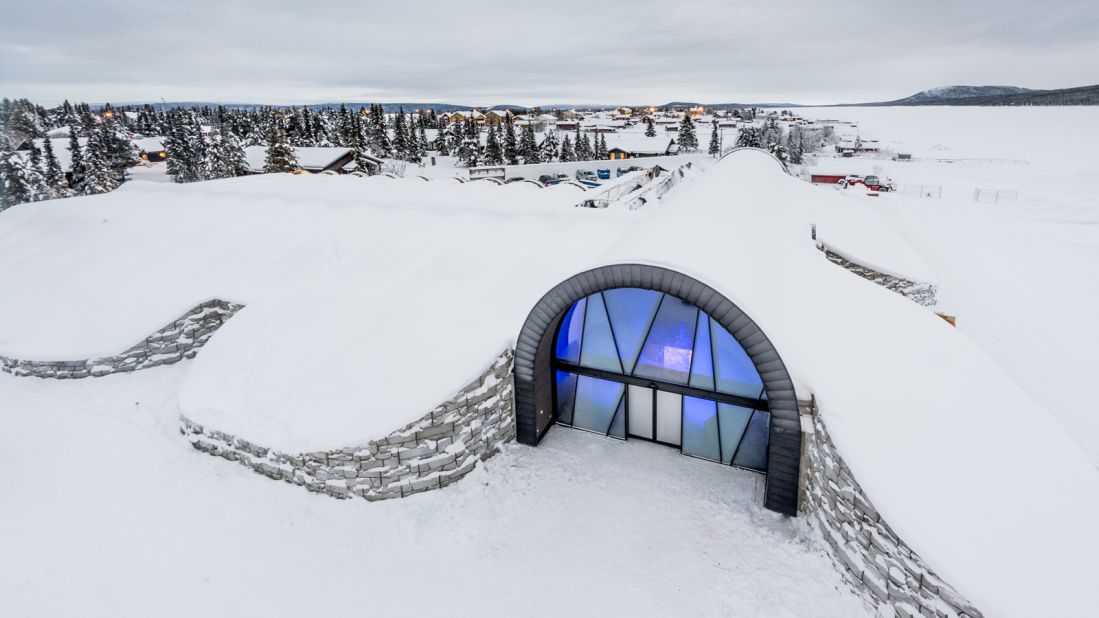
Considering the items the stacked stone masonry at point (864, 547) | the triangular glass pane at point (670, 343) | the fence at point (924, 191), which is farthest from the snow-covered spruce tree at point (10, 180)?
the fence at point (924, 191)

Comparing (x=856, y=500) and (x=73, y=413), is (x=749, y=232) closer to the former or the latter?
(x=856, y=500)

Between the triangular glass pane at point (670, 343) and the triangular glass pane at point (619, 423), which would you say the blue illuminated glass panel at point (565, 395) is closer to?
the triangular glass pane at point (619, 423)

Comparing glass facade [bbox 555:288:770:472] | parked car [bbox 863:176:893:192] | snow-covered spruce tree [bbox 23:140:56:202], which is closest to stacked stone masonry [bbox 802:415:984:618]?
glass facade [bbox 555:288:770:472]

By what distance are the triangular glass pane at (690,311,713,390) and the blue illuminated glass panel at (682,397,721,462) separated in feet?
1.14

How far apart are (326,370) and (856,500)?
8.90m

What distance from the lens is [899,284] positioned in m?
16.0

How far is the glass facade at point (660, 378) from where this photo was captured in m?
9.26

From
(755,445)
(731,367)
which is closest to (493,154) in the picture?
(731,367)

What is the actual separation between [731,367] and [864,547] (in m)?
3.41

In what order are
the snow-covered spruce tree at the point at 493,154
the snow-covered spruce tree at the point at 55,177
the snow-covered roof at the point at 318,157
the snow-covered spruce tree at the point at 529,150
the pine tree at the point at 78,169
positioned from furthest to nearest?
1. the snow-covered spruce tree at the point at 529,150
2. the snow-covered spruce tree at the point at 493,154
3. the snow-covered roof at the point at 318,157
4. the pine tree at the point at 78,169
5. the snow-covered spruce tree at the point at 55,177

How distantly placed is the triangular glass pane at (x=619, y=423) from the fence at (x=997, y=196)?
113 ft

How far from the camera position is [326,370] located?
990cm

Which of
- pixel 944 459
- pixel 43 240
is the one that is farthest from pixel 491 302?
pixel 43 240

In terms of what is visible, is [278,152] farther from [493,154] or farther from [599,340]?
[599,340]
